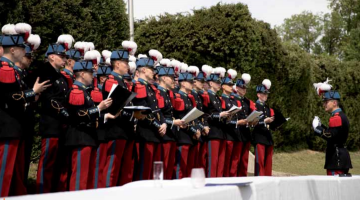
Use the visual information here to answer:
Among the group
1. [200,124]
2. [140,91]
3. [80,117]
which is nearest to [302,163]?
[200,124]

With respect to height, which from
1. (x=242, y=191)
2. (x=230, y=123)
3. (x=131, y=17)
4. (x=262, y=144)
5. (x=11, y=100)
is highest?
(x=131, y=17)

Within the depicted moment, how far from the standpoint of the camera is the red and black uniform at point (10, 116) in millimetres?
6094

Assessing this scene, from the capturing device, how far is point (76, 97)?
23.9ft

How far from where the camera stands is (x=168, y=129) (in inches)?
362

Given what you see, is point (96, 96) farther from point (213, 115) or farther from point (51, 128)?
point (213, 115)

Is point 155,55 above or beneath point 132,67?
above

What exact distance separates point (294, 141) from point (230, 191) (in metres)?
15.3

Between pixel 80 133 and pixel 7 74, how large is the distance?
4.93ft

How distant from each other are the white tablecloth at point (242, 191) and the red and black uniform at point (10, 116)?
198 cm

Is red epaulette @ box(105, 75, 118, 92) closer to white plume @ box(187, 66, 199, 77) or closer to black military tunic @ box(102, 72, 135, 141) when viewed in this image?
black military tunic @ box(102, 72, 135, 141)

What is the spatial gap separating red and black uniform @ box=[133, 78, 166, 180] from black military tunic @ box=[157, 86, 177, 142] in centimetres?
33

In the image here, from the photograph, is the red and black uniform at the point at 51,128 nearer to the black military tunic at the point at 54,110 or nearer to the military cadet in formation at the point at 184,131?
the black military tunic at the point at 54,110

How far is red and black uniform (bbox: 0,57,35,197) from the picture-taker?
6094 millimetres

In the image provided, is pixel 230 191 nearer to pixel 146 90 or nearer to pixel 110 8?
pixel 146 90
